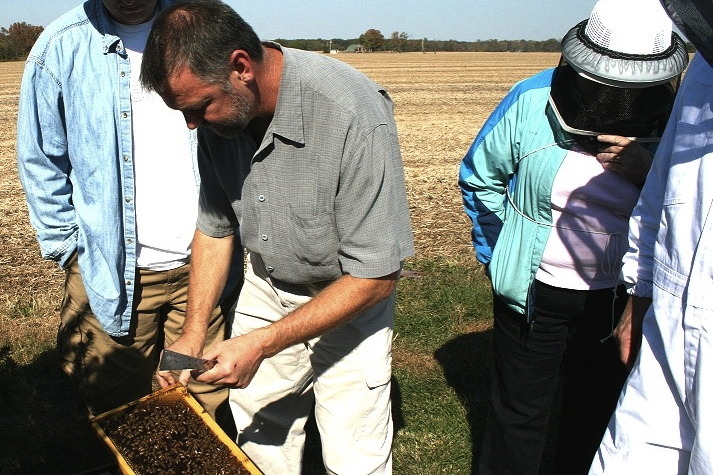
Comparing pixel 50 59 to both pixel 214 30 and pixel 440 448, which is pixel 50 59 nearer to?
pixel 214 30

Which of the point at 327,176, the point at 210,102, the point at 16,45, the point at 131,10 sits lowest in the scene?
the point at 16,45

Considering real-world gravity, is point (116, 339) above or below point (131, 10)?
below

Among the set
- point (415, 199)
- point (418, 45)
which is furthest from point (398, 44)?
point (415, 199)

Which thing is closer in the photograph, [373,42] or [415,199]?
[415,199]

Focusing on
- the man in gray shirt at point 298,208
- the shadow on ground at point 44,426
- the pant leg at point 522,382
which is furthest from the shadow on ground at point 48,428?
the pant leg at point 522,382

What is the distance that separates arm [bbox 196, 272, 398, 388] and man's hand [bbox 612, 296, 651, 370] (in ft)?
3.01

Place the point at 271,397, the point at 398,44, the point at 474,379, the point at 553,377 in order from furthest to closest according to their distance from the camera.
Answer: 1. the point at 398,44
2. the point at 474,379
3. the point at 553,377
4. the point at 271,397

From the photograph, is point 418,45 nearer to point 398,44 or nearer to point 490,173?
point 398,44

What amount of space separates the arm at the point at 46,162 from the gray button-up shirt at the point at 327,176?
0.96m

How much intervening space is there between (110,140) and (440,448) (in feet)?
8.77

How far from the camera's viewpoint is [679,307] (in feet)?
6.88

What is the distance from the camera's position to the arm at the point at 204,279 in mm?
3254

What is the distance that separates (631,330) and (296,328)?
126cm

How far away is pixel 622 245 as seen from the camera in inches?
129
